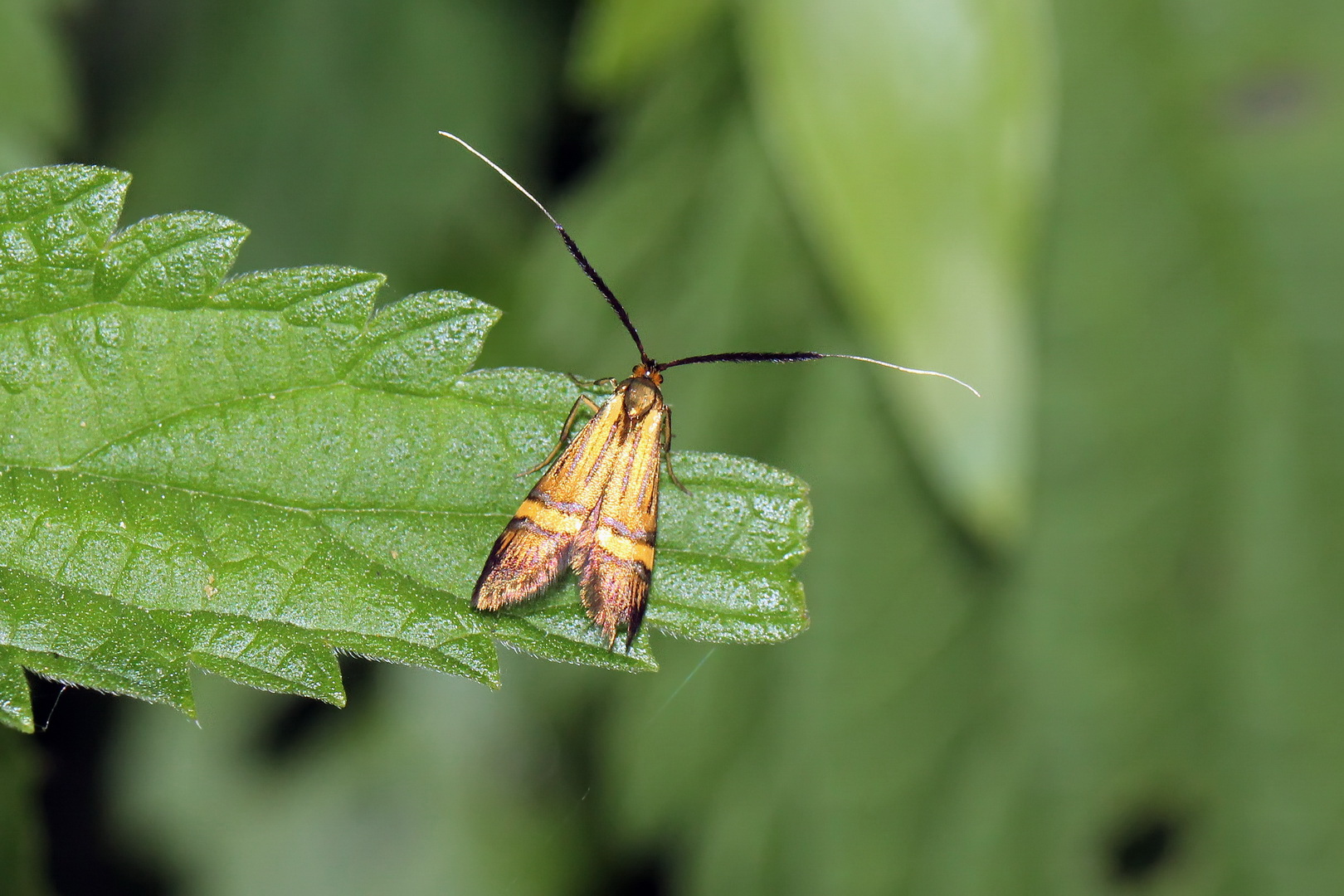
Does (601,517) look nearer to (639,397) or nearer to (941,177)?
(639,397)

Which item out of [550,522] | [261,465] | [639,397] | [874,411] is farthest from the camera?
[874,411]

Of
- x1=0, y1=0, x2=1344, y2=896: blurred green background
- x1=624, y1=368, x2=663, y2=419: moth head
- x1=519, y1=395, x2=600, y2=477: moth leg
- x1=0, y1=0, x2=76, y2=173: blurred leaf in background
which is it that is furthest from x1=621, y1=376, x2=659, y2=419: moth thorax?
x1=0, y1=0, x2=76, y2=173: blurred leaf in background

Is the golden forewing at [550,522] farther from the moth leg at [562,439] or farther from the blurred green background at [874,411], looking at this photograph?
the blurred green background at [874,411]

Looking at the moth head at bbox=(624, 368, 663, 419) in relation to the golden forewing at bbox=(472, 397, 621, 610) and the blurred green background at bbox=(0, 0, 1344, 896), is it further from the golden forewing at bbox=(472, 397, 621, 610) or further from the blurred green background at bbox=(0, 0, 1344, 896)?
the blurred green background at bbox=(0, 0, 1344, 896)

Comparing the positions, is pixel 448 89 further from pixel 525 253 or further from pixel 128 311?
pixel 128 311

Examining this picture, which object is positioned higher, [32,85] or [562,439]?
[32,85]

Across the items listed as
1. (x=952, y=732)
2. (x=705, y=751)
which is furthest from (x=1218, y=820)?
(x=705, y=751)

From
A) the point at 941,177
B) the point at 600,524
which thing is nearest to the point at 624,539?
the point at 600,524
